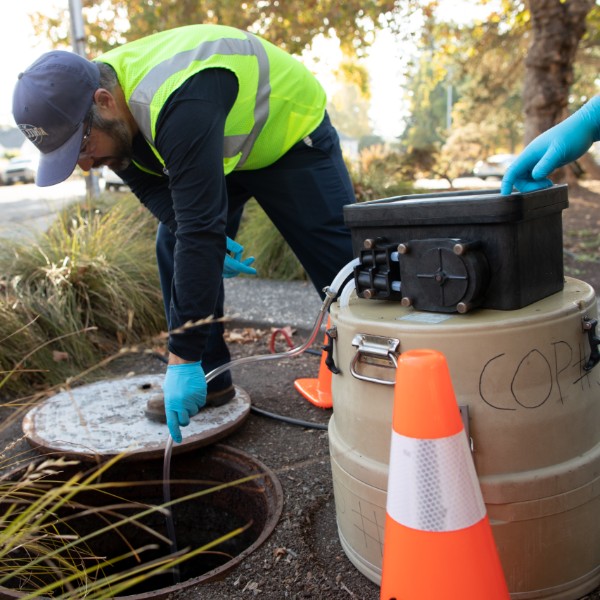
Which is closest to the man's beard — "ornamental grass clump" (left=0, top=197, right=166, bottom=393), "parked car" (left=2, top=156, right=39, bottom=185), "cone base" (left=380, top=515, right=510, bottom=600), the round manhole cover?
the round manhole cover

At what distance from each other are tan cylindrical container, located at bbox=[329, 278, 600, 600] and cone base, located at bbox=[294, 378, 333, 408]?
4.19ft

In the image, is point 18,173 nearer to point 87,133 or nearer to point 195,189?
point 87,133

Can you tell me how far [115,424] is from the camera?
8.73 feet

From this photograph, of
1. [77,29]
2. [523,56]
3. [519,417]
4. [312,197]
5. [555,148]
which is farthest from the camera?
[523,56]

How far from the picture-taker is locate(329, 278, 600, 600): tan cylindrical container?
1442mm

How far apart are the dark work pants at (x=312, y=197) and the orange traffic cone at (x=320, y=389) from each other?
0.43m

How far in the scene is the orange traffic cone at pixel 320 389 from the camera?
9.66ft

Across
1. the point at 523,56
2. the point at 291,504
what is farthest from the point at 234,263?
the point at 523,56

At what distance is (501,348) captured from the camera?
143 centimetres

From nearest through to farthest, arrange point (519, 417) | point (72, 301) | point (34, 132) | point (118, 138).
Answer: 1. point (519, 417)
2. point (34, 132)
3. point (118, 138)
4. point (72, 301)

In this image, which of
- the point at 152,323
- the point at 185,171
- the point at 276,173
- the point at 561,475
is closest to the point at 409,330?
the point at 561,475

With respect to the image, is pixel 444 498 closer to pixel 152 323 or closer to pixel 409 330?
pixel 409 330

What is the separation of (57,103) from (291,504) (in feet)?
5.02

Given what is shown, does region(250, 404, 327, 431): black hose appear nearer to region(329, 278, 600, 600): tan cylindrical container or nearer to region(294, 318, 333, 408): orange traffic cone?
region(294, 318, 333, 408): orange traffic cone
